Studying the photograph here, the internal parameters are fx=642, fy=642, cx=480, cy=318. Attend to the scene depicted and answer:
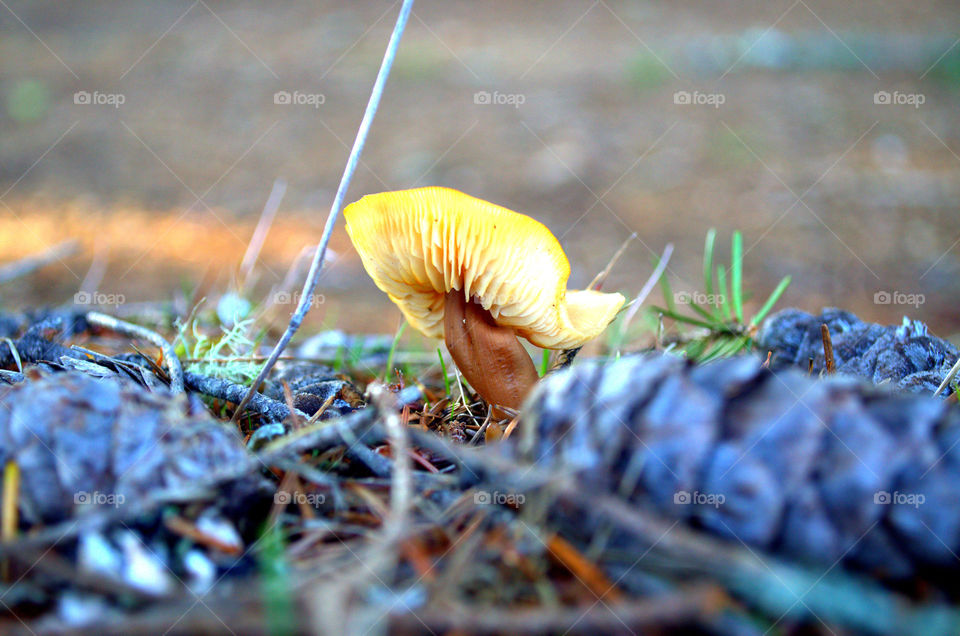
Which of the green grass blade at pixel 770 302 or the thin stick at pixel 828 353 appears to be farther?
the green grass blade at pixel 770 302

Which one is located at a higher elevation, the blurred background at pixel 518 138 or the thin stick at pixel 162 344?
the blurred background at pixel 518 138

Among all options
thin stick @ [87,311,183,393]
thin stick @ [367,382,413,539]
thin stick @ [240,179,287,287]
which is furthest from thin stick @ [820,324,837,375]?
thin stick @ [240,179,287,287]

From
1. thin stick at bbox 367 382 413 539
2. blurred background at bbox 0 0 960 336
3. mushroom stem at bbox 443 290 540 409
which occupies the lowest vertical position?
thin stick at bbox 367 382 413 539

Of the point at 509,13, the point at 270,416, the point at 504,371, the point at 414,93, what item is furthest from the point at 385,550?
the point at 509,13

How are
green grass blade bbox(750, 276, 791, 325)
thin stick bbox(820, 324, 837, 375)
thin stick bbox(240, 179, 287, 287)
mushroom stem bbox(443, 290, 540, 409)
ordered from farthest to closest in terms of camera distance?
thin stick bbox(240, 179, 287, 287) → green grass blade bbox(750, 276, 791, 325) → mushroom stem bbox(443, 290, 540, 409) → thin stick bbox(820, 324, 837, 375)

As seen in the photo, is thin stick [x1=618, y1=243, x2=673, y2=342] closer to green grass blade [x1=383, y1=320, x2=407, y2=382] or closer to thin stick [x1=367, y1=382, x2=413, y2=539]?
green grass blade [x1=383, y1=320, x2=407, y2=382]

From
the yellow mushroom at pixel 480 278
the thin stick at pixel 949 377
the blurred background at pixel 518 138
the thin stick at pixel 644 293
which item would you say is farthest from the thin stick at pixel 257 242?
the thin stick at pixel 949 377

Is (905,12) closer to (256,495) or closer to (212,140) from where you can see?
(212,140)

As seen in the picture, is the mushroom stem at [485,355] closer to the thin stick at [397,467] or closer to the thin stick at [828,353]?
the thin stick at [397,467]
